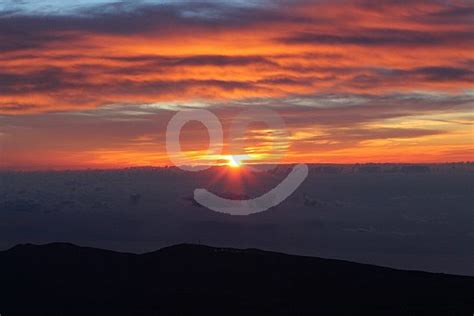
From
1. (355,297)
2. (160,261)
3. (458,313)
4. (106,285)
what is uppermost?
(160,261)

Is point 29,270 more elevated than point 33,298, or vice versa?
point 29,270

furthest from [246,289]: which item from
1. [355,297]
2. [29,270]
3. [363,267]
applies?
[29,270]

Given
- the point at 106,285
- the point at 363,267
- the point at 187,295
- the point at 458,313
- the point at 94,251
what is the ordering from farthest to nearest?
the point at 94,251 → the point at 363,267 → the point at 106,285 → the point at 187,295 → the point at 458,313

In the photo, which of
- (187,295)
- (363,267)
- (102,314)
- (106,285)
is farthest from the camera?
(363,267)

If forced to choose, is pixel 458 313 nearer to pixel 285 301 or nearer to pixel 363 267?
pixel 285 301

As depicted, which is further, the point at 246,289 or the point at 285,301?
the point at 246,289

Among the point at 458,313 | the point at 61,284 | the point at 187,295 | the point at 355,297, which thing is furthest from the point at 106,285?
the point at 458,313

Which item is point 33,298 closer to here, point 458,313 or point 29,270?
point 29,270
